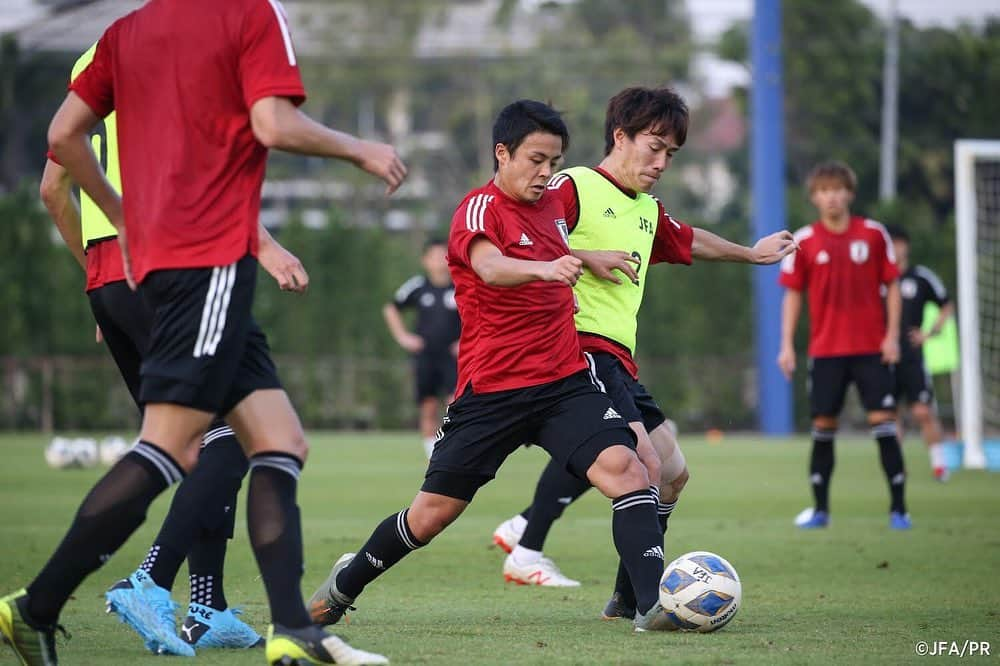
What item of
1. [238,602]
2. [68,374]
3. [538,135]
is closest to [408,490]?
[238,602]

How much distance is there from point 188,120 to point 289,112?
332 millimetres

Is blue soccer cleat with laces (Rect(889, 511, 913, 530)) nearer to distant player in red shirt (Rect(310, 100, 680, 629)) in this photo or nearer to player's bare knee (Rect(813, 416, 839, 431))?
player's bare knee (Rect(813, 416, 839, 431))

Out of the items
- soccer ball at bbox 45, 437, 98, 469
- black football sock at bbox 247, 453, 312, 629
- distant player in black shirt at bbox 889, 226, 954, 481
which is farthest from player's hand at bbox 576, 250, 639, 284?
soccer ball at bbox 45, 437, 98, 469

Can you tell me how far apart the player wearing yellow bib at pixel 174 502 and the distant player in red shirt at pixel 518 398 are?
1.72ft

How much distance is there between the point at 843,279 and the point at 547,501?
4133 mm

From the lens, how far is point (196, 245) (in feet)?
14.7

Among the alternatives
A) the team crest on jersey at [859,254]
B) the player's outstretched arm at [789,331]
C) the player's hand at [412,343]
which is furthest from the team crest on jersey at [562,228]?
the player's hand at [412,343]

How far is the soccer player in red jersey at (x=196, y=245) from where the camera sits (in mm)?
4434

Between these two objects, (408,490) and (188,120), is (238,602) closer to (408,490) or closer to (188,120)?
(188,120)

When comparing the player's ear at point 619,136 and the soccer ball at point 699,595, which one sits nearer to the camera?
the soccer ball at point 699,595

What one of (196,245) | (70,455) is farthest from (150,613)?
(70,455)

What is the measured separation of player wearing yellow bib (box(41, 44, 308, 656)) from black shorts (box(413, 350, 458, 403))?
12963mm

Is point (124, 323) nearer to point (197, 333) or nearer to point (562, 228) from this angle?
point (197, 333)

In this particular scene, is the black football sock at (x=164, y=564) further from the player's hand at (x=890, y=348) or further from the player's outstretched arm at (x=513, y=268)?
→ the player's hand at (x=890, y=348)
